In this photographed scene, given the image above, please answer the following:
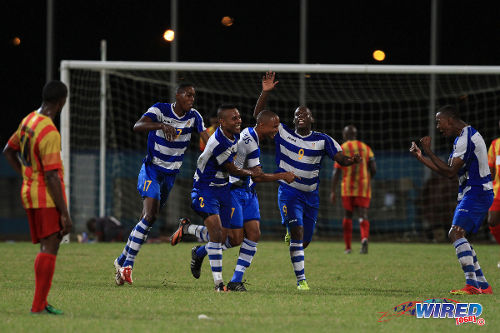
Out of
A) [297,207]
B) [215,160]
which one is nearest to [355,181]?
[297,207]

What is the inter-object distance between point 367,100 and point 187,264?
852 centimetres

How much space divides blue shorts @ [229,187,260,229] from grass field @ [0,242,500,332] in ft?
A: 2.42

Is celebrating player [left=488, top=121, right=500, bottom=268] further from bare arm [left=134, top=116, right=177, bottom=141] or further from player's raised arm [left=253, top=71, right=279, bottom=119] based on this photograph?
bare arm [left=134, top=116, right=177, bottom=141]

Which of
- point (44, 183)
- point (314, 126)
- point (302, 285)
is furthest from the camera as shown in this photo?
point (314, 126)

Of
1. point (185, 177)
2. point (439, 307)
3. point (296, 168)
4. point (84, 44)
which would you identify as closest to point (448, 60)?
A: point (185, 177)

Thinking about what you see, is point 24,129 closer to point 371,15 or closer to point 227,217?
point 227,217

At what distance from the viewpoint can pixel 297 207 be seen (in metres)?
9.48

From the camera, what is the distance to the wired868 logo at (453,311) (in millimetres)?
6742

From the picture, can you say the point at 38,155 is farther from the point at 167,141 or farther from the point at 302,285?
the point at 302,285

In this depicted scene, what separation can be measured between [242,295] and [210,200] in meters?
1.13

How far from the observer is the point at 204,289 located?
8.91 m

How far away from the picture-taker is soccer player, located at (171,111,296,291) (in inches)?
352

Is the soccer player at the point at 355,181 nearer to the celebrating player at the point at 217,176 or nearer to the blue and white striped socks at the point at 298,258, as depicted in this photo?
the blue and white striped socks at the point at 298,258

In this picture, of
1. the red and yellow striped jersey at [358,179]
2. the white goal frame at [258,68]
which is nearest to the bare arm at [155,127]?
the white goal frame at [258,68]
